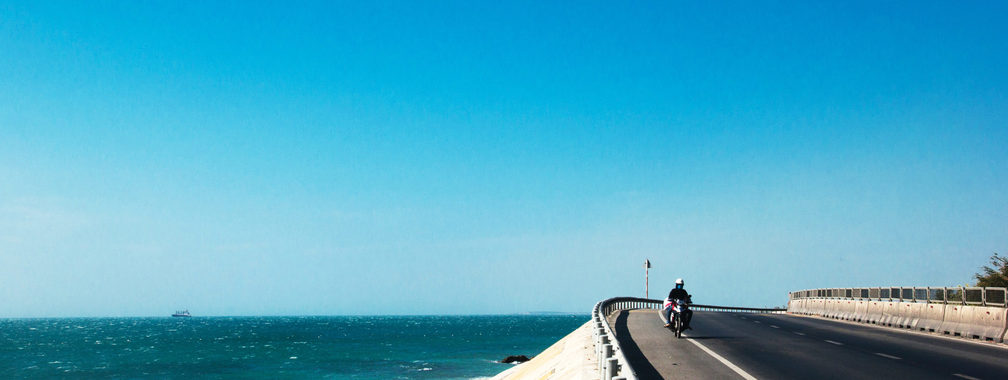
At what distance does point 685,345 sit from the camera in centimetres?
1888

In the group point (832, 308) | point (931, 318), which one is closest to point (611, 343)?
point (931, 318)


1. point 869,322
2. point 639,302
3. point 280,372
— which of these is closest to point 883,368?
point 869,322

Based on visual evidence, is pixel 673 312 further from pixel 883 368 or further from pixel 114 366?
pixel 114 366

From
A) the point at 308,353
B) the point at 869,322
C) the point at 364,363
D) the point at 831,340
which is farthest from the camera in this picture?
the point at 308,353

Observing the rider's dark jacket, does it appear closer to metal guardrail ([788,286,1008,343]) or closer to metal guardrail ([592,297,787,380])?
metal guardrail ([592,297,787,380])

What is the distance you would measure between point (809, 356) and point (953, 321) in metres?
9.45

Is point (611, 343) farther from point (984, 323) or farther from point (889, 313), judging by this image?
point (889, 313)

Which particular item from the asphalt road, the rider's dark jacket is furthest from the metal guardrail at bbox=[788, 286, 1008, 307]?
the rider's dark jacket

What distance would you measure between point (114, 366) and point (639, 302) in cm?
4876

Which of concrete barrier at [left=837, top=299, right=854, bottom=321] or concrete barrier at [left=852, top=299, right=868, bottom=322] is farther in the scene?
concrete barrier at [left=837, top=299, right=854, bottom=321]

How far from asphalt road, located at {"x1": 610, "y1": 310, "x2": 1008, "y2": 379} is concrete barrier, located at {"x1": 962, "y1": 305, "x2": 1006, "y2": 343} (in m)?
0.78

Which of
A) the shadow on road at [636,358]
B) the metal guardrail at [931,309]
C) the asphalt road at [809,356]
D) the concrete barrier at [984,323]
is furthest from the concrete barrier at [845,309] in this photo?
the shadow on road at [636,358]

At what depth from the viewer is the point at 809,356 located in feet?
53.0

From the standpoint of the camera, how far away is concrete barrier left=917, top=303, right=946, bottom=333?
78.5 feet
